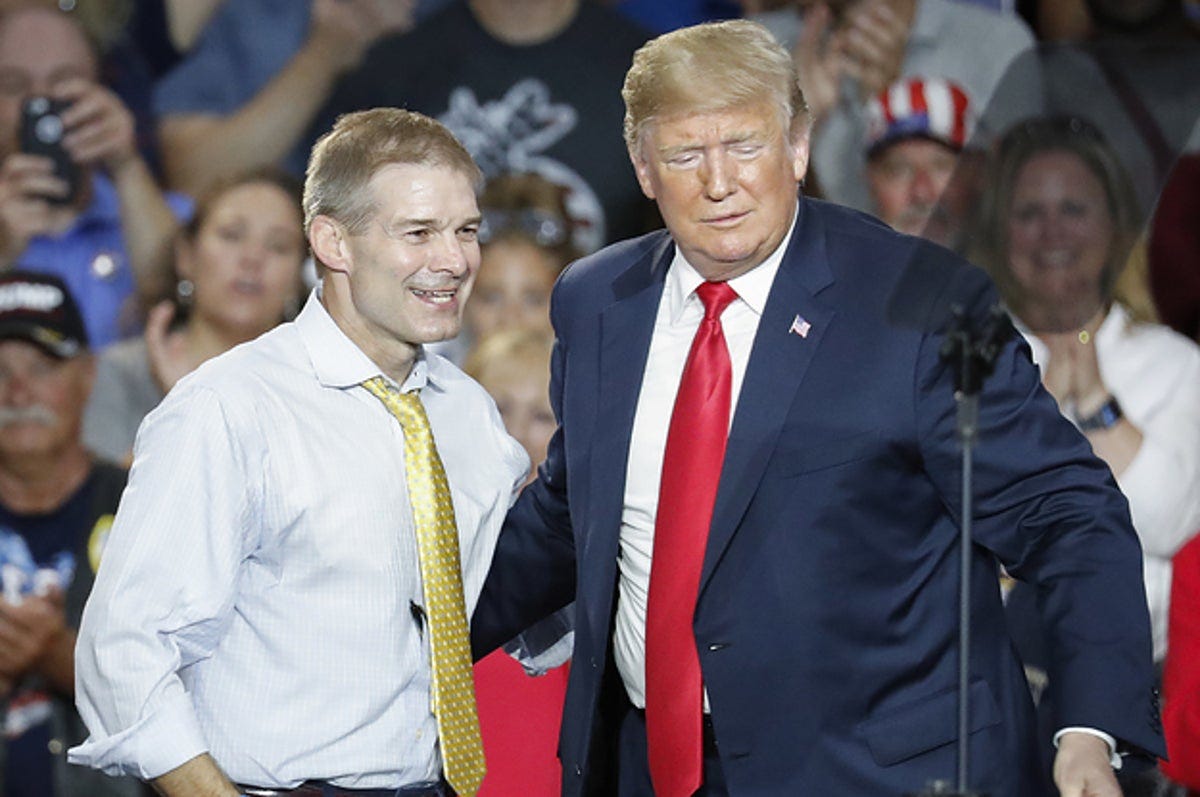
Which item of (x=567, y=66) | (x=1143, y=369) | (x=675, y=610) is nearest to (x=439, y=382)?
(x=675, y=610)

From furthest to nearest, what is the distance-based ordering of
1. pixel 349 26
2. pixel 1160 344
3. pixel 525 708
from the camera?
1. pixel 349 26
2. pixel 1160 344
3. pixel 525 708

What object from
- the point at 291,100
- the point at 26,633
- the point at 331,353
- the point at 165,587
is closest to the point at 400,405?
the point at 331,353

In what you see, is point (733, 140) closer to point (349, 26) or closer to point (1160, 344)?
point (1160, 344)

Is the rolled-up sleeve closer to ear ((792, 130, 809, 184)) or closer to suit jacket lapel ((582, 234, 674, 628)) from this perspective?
suit jacket lapel ((582, 234, 674, 628))

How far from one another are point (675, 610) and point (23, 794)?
2.58 m

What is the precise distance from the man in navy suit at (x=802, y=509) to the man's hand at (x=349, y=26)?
2662 mm

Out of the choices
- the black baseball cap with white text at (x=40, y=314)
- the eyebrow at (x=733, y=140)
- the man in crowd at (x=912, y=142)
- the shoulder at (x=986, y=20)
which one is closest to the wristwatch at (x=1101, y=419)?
the man in crowd at (x=912, y=142)

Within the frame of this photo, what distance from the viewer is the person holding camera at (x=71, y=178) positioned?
5.00 meters

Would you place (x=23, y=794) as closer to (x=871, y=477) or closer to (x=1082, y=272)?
(x=871, y=477)

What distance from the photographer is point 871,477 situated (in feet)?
7.91

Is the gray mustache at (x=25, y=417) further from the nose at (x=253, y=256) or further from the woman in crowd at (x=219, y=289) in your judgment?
the nose at (x=253, y=256)

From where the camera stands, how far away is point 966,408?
208 cm

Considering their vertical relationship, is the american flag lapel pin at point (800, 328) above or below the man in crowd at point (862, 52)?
below

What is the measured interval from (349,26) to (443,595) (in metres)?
2.92
